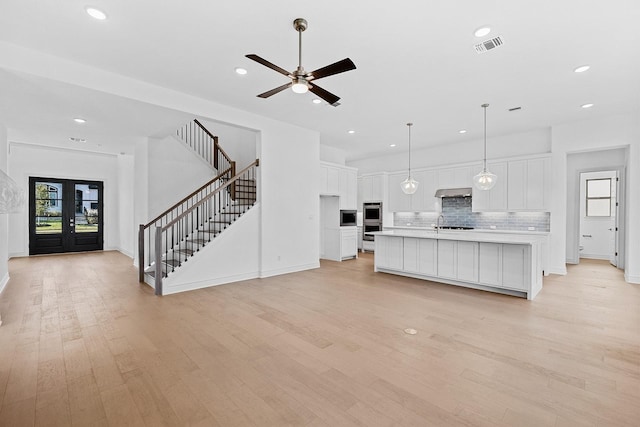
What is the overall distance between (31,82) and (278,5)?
11.6 feet

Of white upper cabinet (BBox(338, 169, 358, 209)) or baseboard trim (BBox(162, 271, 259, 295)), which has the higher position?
white upper cabinet (BBox(338, 169, 358, 209))

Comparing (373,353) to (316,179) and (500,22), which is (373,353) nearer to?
(500,22)

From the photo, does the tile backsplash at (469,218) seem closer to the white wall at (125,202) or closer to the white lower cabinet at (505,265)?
the white lower cabinet at (505,265)

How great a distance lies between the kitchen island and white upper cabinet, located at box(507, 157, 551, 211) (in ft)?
3.22

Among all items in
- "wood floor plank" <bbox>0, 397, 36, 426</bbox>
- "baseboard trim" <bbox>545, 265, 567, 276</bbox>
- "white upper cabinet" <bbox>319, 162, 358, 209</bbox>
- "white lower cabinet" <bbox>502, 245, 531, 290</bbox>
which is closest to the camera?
"wood floor plank" <bbox>0, 397, 36, 426</bbox>

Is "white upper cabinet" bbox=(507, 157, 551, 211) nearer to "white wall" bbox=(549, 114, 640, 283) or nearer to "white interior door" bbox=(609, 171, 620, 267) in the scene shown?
"white wall" bbox=(549, 114, 640, 283)

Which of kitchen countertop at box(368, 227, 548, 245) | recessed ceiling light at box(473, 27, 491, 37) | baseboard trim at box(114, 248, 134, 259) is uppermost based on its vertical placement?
recessed ceiling light at box(473, 27, 491, 37)

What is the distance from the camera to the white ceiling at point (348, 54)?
2.93 m

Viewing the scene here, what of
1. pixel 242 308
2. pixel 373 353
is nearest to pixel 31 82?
pixel 242 308

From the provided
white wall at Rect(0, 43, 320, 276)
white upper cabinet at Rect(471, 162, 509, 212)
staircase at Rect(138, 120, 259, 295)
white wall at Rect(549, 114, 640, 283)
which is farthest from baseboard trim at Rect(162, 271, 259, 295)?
white wall at Rect(549, 114, 640, 283)

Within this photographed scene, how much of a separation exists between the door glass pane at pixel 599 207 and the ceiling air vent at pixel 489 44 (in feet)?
25.6

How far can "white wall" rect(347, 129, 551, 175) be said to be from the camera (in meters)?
7.18

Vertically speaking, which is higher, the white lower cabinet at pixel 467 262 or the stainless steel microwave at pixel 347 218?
the stainless steel microwave at pixel 347 218

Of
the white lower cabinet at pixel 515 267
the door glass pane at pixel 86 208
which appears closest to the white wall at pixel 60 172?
the door glass pane at pixel 86 208
